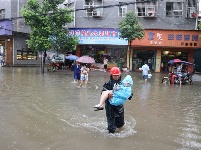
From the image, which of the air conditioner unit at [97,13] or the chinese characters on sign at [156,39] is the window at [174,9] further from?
the air conditioner unit at [97,13]

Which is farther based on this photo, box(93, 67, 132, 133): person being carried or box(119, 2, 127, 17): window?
box(119, 2, 127, 17): window

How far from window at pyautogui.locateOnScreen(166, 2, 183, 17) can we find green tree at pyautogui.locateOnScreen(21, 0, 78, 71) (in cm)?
1202

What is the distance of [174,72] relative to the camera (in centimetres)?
1855

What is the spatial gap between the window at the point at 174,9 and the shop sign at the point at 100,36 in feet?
19.4

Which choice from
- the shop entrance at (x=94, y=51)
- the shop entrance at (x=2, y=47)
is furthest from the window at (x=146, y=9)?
the shop entrance at (x=2, y=47)

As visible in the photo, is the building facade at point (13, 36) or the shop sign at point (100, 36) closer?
the shop sign at point (100, 36)

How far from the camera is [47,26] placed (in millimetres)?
22844

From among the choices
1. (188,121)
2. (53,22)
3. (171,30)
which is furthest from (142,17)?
(188,121)

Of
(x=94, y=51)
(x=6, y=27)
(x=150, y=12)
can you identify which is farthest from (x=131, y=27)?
(x=6, y=27)

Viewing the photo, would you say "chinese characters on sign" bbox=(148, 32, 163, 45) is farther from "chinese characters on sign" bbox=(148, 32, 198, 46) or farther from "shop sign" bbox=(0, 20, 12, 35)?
"shop sign" bbox=(0, 20, 12, 35)

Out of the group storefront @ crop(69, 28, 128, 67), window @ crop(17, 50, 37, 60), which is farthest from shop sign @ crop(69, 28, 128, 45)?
window @ crop(17, 50, 37, 60)

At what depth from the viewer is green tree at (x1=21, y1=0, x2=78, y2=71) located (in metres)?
22.7

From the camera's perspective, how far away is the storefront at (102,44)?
2903 centimetres

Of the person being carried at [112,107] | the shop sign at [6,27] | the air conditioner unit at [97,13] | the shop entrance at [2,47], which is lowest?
the person being carried at [112,107]
